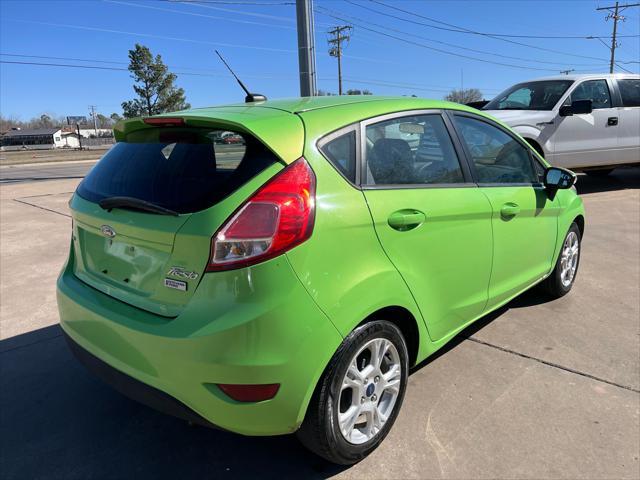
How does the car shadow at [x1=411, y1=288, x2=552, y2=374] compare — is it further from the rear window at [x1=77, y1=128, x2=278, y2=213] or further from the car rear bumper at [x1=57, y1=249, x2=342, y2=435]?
the rear window at [x1=77, y1=128, x2=278, y2=213]

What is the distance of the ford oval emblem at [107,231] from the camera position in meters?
2.33

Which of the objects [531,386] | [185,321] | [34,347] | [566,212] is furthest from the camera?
[566,212]

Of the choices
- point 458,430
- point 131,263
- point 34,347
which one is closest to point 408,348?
point 458,430

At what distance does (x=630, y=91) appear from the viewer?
30.3 feet

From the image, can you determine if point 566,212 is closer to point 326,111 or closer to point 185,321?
point 326,111

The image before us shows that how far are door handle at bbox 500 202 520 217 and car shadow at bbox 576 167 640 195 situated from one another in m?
7.35

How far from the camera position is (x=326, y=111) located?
237cm

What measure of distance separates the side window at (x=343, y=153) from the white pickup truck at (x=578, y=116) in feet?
21.8

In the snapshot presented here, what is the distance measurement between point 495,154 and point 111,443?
2.97 meters

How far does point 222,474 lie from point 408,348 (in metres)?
1.13

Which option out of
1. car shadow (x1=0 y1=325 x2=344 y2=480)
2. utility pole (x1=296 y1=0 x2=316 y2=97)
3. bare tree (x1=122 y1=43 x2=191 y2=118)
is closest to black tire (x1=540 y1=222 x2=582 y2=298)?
car shadow (x1=0 y1=325 x2=344 y2=480)

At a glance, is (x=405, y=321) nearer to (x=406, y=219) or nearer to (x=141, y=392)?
(x=406, y=219)

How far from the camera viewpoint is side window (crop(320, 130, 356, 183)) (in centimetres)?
220

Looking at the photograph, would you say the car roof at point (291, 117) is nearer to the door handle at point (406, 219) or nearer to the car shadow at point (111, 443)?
the door handle at point (406, 219)
